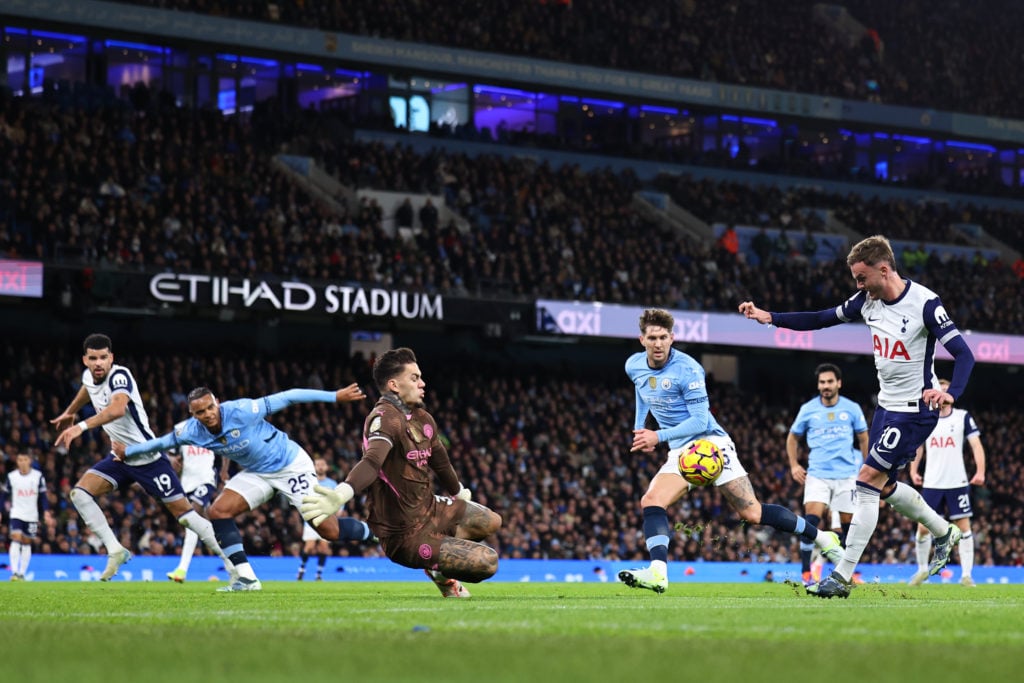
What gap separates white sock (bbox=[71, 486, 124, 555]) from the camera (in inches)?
603

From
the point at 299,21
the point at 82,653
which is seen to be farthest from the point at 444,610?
the point at 299,21

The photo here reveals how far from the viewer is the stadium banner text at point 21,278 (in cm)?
2830

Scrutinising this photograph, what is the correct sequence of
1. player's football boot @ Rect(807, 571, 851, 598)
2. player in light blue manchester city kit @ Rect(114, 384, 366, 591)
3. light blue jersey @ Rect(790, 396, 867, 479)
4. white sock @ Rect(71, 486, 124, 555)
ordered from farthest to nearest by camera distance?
light blue jersey @ Rect(790, 396, 867, 479) < white sock @ Rect(71, 486, 124, 555) < player in light blue manchester city kit @ Rect(114, 384, 366, 591) < player's football boot @ Rect(807, 571, 851, 598)

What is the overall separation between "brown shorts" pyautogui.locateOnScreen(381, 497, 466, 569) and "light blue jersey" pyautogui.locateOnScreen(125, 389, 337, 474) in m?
3.50

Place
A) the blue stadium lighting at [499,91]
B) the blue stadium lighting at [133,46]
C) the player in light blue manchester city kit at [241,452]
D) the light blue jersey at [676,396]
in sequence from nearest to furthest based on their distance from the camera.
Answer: the light blue jersey at [676,396], the player in light blue manchester city kit at [241,452], the blue stadium lighting at [133,46], the blue stadium lighting at [499,91]

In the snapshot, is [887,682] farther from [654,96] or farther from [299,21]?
[654,96]

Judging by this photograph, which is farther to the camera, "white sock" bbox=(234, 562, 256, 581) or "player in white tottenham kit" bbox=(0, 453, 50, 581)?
"player in white tottenham kit" bbox=(0, 453, 50, 581)

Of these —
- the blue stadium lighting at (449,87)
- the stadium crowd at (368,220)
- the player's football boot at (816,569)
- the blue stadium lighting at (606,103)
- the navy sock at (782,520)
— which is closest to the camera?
the navy sock at (782,520)

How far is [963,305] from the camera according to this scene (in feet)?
140

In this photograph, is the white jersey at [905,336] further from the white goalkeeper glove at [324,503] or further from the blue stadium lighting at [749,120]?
the blue stadium lighting at [749,120]

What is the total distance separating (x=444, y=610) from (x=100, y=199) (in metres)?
24.6

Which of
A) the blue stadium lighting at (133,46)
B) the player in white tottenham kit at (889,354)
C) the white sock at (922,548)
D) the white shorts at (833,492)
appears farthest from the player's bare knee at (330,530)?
the blue stadium lighting at (133,46)

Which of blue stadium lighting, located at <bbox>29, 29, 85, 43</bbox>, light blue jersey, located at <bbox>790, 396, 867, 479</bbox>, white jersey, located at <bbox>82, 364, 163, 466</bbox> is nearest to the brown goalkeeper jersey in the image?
white jersey, located at <bbox>82, 364, 163, 466</bbox>

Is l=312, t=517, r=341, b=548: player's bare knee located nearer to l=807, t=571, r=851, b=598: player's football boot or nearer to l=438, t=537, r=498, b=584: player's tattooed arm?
l=438, t=537, r=498, b=584: player's tattooed arm
